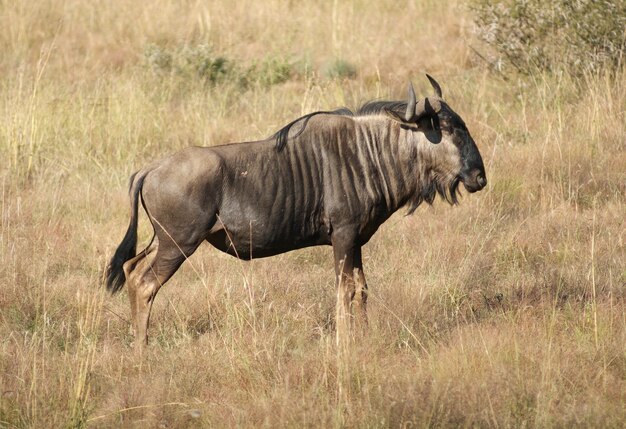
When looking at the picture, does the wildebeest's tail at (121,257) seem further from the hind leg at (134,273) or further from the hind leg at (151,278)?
the hind leg at (151,278)

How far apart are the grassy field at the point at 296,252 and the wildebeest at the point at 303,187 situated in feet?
0.91

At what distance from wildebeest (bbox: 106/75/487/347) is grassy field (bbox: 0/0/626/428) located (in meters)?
0.28

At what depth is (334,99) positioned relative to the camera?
32.0ft

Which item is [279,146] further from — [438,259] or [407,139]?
[438,259]

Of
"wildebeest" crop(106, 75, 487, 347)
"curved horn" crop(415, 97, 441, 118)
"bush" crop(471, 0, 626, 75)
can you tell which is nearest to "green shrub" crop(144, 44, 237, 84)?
"bush" crop(471, 0, 626, 75)

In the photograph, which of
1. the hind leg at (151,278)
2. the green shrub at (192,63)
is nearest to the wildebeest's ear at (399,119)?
the hind leg at (151,278)

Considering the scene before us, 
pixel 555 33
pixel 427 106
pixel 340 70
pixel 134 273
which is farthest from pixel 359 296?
pixel 340 70

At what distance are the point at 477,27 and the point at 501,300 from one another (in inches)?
215

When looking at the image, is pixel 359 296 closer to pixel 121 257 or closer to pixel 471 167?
pixel 471 167

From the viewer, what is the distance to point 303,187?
215 inches

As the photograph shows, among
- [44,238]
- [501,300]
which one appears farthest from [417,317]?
[44,238]

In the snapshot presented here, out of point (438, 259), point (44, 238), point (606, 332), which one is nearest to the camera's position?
point (606, 332)

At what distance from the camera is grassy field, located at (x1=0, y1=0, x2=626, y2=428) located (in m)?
4.42

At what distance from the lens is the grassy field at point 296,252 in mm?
4418
